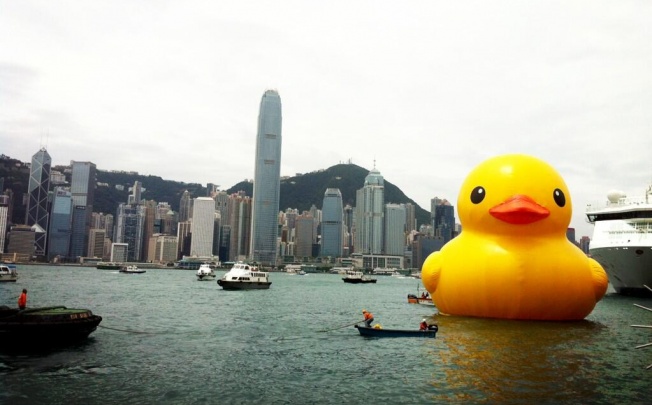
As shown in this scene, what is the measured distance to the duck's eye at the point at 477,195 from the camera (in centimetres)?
2747

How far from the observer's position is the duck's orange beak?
25594mm

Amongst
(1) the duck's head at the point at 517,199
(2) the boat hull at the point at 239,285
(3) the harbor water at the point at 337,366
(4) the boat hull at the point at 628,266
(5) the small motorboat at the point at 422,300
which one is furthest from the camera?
(2) the boat hull at the point at 239,285

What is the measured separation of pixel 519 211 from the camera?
25547 millimetres

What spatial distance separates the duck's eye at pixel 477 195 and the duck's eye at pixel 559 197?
3.50 metres

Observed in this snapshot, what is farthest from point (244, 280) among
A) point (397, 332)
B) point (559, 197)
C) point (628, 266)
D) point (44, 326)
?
point (559, 197)

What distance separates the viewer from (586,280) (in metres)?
26.9

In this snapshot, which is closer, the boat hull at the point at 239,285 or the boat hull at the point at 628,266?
the boat hull at the point at 628,266

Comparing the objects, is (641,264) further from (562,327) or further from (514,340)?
(514,340)

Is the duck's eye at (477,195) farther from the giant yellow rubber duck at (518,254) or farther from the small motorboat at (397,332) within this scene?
the small motorboat at (397,332)

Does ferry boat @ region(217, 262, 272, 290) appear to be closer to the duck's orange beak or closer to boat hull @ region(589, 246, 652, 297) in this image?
boat hull @ region(589, 246, 652, 297)

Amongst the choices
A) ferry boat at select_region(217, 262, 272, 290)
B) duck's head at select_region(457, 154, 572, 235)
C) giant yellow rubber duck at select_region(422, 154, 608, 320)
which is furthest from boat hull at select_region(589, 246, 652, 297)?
ferry boat at select_region(217, 262, 272, 290)

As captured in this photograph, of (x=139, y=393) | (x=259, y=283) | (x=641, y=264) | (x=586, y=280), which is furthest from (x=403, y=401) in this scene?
(x=259, y=283)

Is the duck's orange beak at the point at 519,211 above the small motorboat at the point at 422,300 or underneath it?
above

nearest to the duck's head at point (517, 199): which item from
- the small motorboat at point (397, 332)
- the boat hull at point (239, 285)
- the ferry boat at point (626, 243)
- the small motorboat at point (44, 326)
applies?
the small motorboat at point (397, 332)
